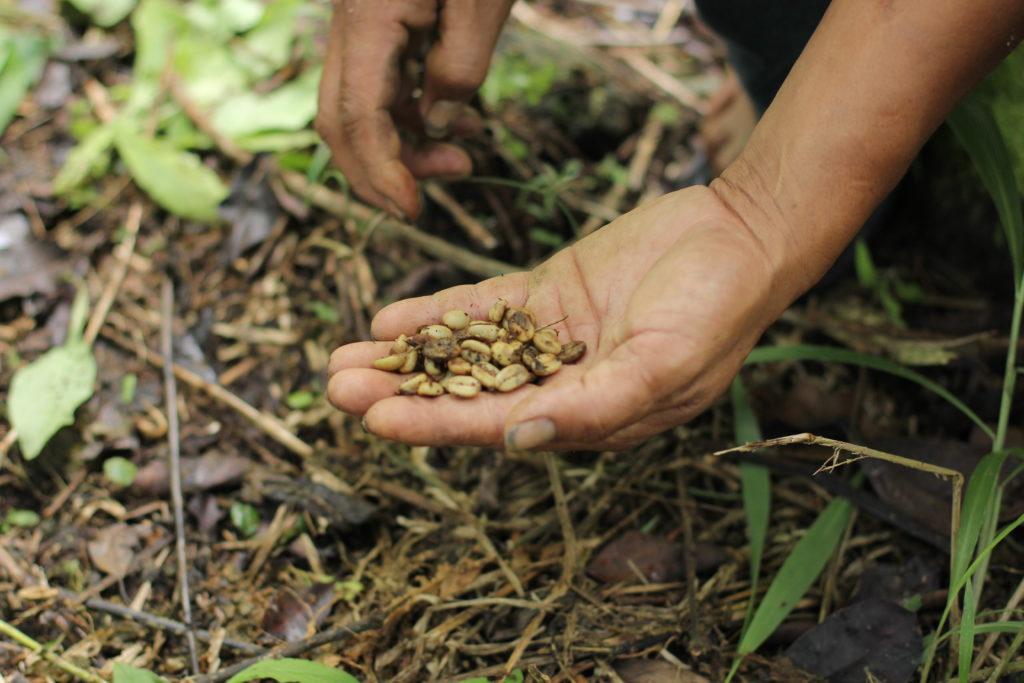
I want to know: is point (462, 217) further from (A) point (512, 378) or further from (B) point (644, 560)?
(B) point (644, 560)

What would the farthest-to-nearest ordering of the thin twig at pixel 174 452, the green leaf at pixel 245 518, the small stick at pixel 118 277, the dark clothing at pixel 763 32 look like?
the small stick at pixel 118 277 → the dark clothing at pixel 763 32 → the green leaf at pixel 245 518 → the thin twig at pixel 174 452

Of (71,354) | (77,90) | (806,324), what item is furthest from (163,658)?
(77,90)

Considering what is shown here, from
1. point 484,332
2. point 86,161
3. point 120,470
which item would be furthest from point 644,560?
point 86,161

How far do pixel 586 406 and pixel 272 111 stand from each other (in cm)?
231

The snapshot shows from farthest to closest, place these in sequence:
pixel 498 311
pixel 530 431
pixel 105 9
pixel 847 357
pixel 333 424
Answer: pixel 105 9 → pixel 333 424 → pixel 847 357 → pixel 498 311 → pixel 530 431

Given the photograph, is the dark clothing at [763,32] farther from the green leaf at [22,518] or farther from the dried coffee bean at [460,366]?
the green leaf at [22,518]

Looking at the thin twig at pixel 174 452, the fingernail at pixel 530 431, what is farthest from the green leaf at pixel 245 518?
the fingernail at pixel 530 431

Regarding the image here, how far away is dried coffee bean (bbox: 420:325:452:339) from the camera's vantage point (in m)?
2.03

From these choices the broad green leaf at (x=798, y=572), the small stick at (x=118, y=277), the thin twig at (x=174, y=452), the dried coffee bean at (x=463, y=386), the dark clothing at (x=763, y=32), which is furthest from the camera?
the small stick at (x=118, y=277)

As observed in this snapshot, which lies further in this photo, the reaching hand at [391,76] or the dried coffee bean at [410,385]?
the reaching hand at [391,76]

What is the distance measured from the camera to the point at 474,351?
2025 millimetres

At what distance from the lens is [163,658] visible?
6.63ft

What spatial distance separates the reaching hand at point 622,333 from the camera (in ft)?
5.13

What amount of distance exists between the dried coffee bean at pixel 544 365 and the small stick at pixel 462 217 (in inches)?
43.3
